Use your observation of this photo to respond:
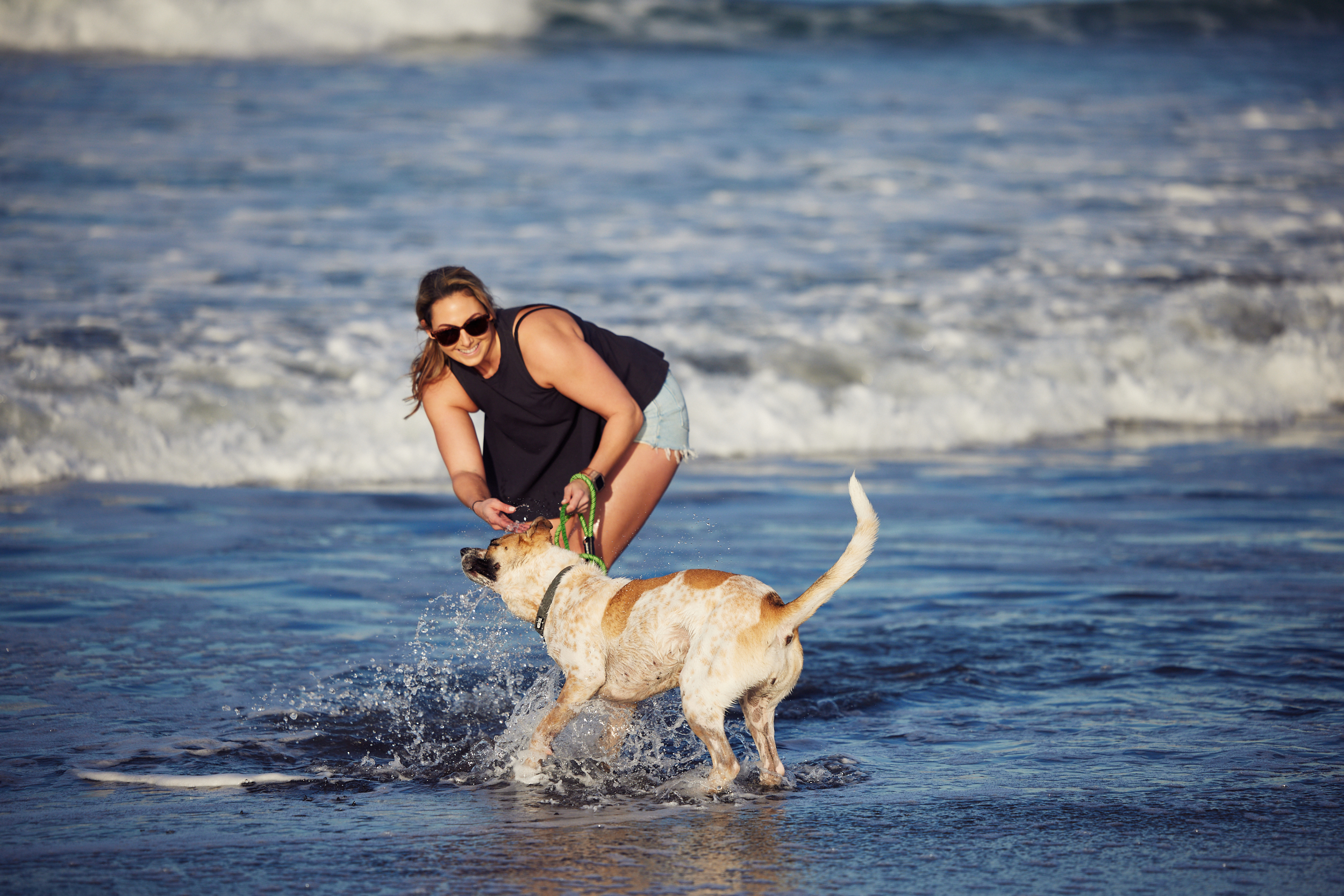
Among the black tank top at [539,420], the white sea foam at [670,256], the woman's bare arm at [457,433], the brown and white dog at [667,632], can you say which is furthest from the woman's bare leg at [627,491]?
the white sea foam at [670,256]

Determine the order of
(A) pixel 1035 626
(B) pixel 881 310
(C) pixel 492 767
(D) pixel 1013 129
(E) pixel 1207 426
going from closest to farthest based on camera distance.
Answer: (C) pixel 492 767 → (A) pixel 1035 626 → (E) pixel 1207 426 → (B) pixel 881 310 → (D) pixel 1013 129

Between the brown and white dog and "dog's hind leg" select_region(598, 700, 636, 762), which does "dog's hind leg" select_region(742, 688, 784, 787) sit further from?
"dog's hind leg" select_region(598, 700, 636, 762)

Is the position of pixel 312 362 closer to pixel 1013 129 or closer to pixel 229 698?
pixel 229 698

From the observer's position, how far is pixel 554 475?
198 inches

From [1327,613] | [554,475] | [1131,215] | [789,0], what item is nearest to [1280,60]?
[789,0]

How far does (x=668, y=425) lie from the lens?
202 inches

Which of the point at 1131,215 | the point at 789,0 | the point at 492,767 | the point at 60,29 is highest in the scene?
the point at 789,0

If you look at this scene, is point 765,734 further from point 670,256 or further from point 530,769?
point 670,256

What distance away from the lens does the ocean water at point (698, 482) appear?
4.16 meters

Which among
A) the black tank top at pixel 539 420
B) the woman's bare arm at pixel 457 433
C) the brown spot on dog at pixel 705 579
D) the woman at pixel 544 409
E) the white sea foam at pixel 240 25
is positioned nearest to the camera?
the brown spot on dog at pixel 705 579

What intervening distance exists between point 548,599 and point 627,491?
2.33 ft

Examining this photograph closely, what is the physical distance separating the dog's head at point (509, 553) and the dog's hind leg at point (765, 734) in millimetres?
902

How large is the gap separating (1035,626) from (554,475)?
2811 millimetres

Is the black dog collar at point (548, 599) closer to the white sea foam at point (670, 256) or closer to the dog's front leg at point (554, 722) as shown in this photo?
the dog's front leg at point (554, 722)
